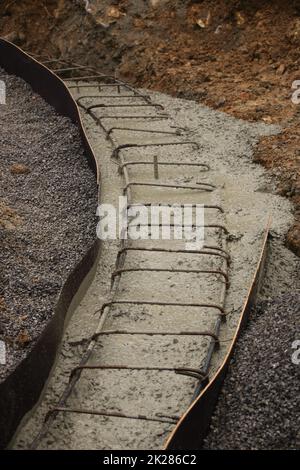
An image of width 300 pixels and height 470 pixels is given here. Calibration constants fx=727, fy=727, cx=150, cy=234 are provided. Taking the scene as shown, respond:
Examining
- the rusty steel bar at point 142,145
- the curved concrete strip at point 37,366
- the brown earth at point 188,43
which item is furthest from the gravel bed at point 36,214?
the brown earth at point 188,43

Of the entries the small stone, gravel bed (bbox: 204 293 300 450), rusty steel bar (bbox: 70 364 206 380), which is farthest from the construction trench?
the small stone

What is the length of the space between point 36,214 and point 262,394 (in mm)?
4641

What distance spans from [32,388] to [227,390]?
177 centimetres

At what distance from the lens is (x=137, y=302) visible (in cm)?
777

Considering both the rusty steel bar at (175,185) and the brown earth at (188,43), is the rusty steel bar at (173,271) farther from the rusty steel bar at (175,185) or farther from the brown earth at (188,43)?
the brown earth at (188,43)

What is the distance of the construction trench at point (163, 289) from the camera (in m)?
6.42

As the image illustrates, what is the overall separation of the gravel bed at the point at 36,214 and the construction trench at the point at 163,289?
1.12 feet

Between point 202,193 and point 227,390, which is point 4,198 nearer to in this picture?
point 202,193

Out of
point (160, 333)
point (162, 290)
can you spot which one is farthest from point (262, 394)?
point (162, 290)

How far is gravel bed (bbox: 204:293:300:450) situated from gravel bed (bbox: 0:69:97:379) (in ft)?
6.84

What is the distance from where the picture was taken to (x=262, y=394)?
6.46m

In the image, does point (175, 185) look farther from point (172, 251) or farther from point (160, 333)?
point (160, 333)

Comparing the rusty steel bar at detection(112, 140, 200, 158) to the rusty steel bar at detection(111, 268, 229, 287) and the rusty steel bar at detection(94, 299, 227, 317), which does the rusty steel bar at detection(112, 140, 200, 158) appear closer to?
the rusty steel bar at detection(111, 268, 229, 287)

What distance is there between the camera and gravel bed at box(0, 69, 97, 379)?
7.83 metres
